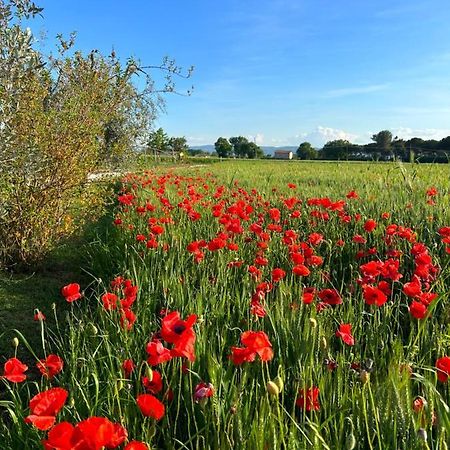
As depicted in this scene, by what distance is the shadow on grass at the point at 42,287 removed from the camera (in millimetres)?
3176

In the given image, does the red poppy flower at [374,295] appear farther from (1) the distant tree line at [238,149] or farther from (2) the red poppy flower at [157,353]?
(1) the distant tree line at [238,149]

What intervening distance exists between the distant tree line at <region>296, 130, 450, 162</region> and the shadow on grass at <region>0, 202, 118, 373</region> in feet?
11.8

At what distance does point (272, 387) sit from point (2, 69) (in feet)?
9.77

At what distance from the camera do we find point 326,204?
3600mm

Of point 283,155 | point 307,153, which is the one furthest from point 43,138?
point 283,155

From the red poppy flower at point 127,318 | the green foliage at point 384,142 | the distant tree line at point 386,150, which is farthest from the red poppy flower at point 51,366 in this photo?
the green foliage at point 384,142

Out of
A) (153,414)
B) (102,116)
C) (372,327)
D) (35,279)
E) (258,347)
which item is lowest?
(35,279)

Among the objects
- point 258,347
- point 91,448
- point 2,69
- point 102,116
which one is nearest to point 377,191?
point 102,116

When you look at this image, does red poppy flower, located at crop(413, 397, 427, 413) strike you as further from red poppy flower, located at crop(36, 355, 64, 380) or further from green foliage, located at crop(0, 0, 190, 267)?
green foliage, located at crop(0, 0, 190, 267)

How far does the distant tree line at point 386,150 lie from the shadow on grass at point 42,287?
3586 mm

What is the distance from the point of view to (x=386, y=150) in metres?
11.0

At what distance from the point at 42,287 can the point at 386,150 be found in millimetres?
8801

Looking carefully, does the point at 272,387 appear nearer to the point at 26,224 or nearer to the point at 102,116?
the point at 26,224

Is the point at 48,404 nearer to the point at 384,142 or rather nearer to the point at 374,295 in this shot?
the point at 374,295
